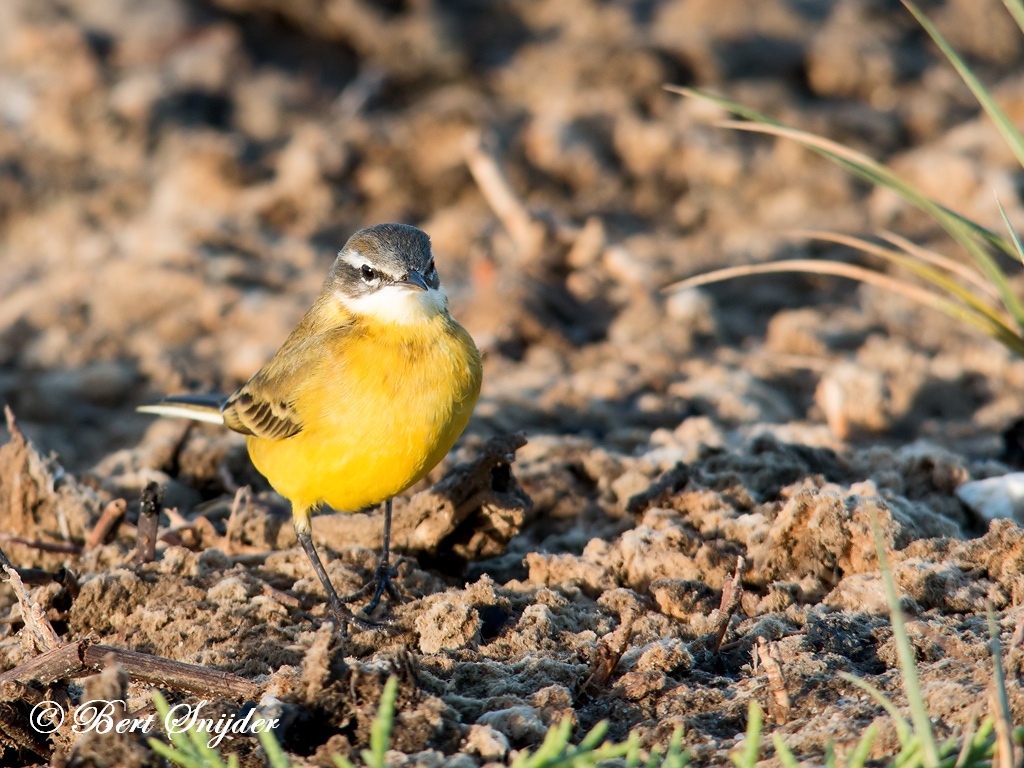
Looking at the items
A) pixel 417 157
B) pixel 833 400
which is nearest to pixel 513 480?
pixel 833 400

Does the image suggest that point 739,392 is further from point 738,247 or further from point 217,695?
point 217,695

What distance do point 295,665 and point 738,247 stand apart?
5.26 m

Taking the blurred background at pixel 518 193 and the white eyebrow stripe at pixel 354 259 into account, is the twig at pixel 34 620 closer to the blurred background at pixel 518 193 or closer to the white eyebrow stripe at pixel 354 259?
the white eyebrow stripe at pixel 354 259

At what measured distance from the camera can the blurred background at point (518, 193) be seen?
691 centimetres

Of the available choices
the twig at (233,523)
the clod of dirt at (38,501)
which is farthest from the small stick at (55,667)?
the clod of dirt at (38,501)

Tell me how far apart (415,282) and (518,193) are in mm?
4084

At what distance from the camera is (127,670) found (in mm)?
3713

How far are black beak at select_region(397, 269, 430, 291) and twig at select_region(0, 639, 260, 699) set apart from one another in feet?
6.35

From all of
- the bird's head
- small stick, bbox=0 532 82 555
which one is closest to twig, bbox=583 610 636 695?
the bird's head

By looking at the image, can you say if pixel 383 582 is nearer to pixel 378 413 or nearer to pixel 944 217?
pixel 378 413

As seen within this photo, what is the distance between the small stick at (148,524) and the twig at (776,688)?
2.63m

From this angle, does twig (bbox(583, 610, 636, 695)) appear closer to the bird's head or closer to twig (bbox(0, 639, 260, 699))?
twig (bbox(0, 639, 260, 699))

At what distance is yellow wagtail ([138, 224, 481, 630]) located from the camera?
4605mm

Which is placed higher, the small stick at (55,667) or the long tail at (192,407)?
the small stick at (55,667)
